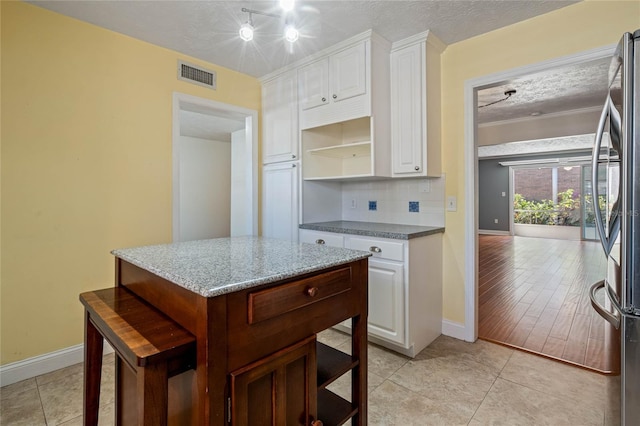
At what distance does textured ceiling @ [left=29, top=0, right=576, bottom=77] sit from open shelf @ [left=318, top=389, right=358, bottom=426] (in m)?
2.29

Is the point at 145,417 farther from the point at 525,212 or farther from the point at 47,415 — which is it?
the point at 525,212

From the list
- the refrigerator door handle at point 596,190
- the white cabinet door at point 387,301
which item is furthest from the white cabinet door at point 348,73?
the refrigerator door handle at point 596,190

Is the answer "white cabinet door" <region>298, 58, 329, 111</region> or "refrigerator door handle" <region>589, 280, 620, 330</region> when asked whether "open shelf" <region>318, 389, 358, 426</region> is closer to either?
"refrigerator door handle" <region>589, 280, 620, 330</region>

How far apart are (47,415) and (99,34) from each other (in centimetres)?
253

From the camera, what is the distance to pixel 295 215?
10.00ft

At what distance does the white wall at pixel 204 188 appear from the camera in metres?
6.53

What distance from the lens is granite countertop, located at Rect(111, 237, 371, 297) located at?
0.94 meters

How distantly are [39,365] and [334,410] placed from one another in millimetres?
2104

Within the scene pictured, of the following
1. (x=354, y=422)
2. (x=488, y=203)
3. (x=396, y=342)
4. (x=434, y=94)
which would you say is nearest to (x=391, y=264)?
(x=396, y=342)

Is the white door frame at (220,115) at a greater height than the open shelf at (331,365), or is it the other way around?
the white door frame at (220,115)

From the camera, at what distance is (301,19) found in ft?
7.32

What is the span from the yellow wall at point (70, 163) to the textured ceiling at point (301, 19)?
A: 20 centimetres

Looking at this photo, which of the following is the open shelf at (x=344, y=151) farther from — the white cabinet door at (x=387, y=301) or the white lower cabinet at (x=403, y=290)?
the white cabinet door at (x=387, y=301)

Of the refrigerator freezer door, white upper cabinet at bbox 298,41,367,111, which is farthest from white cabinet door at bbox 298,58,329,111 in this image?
the refrigerator freezer door
